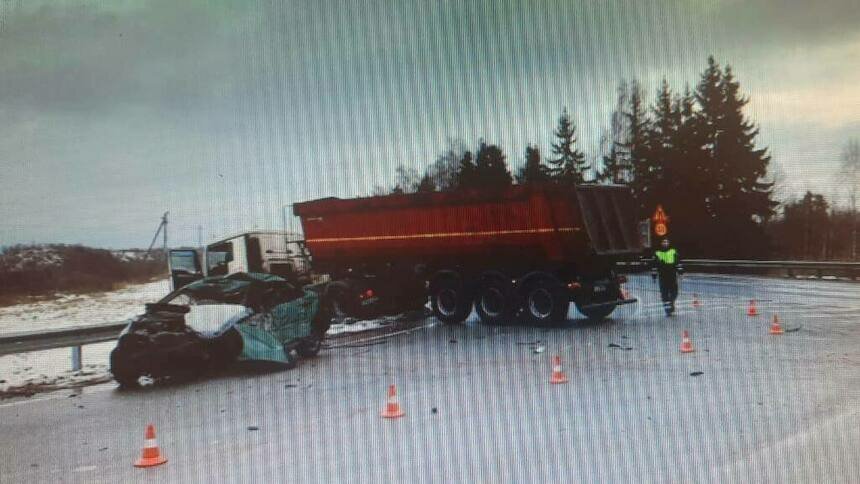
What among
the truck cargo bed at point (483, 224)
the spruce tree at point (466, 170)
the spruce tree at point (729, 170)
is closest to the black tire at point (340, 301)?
the truck cargo bed at point (483, 224)

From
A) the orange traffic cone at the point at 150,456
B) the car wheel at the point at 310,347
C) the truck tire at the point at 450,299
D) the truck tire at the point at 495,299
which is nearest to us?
the orange traffic cone at the point at 150,456

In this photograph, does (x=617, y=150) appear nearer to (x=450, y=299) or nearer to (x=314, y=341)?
(x=450, y=299)

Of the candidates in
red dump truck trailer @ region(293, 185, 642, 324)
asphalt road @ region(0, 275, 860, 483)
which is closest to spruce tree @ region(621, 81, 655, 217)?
red dump truck trailer @ region(293, 185, 642, 324)

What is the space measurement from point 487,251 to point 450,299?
4.76ft

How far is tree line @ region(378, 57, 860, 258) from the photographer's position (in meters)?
35.6

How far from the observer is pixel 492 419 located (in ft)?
23.7

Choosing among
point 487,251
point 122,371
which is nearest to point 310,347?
point 122,371

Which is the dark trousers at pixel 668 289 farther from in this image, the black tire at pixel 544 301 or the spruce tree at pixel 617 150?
the spruce tree at pixel 617 150

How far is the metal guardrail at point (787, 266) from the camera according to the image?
27.8 metres

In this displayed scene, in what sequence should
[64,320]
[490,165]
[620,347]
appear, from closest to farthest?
[64,320] → [620,347] → [490,165]

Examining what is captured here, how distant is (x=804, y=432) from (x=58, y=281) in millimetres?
6769

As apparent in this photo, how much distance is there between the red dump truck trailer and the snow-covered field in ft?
22.4

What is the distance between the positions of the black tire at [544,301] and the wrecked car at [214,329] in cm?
559

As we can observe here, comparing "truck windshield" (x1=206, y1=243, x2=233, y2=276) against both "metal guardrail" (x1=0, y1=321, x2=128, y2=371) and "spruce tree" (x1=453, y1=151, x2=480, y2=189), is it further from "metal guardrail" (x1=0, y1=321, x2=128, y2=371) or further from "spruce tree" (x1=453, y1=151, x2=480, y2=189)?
"metal guardrail" (x1=0, y1=321, x2=128, y2=371)
